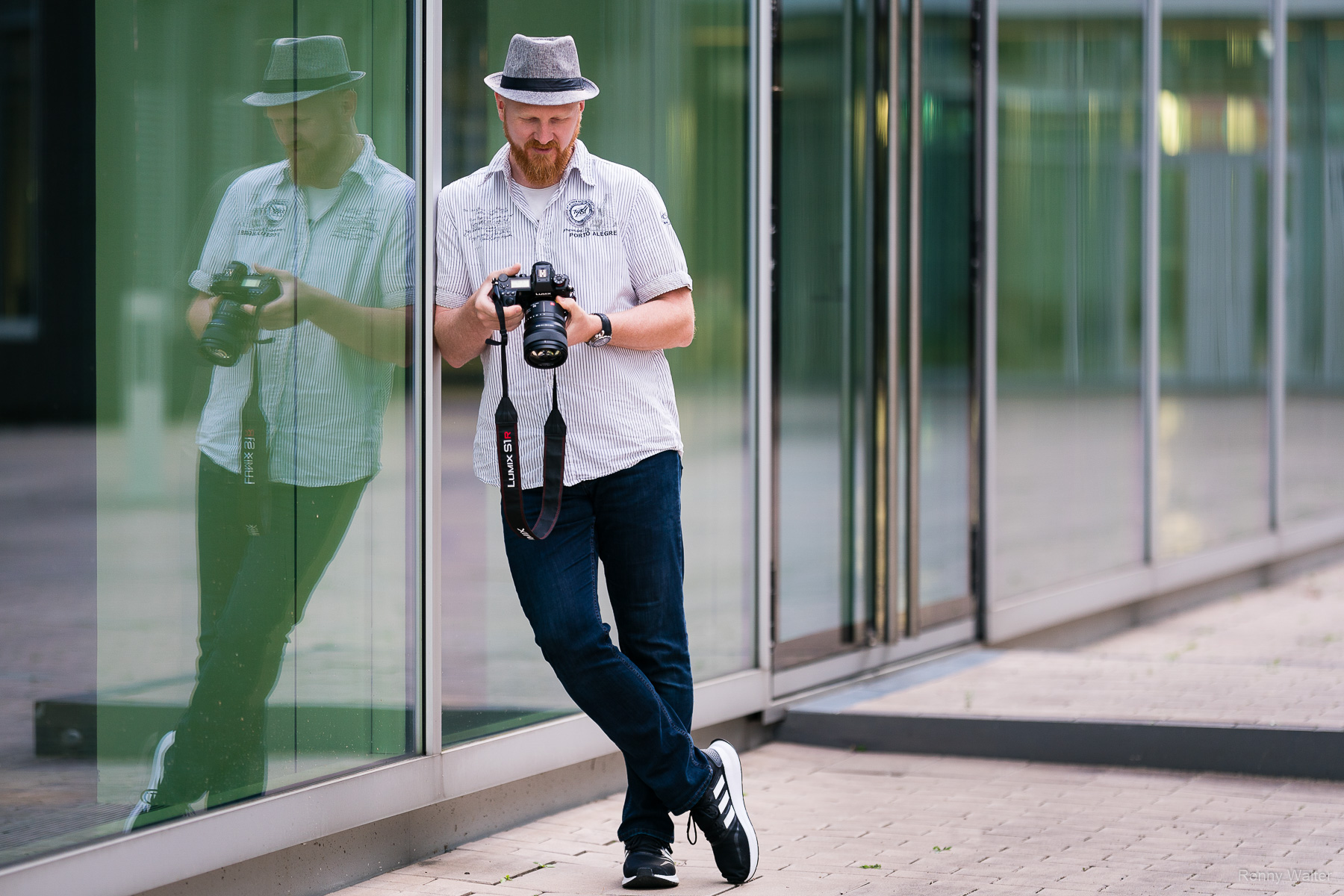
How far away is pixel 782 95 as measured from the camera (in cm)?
602

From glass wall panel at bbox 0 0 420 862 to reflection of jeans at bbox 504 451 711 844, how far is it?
541mm

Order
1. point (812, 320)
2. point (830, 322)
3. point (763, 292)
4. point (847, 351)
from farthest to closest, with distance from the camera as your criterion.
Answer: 1. point (847, 351)
2. point (830, 322)
3. point (812, 320)
4. point (763, 292)

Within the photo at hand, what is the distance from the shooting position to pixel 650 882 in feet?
13.2

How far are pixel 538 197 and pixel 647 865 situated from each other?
160 centimetres

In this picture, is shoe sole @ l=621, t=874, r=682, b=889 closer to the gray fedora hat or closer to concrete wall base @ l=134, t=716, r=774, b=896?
concrete wall base @ l=134, t=716, r=774, b=896

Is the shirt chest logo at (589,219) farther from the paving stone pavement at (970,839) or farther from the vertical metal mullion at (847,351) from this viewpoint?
the vertical metal mullion at (847,351)

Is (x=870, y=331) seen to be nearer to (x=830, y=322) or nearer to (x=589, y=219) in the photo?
(x=830, y=322)

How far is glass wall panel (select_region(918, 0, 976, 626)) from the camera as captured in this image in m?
7.00

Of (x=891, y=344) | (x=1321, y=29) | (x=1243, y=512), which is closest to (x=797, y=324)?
(x=891, y=344)

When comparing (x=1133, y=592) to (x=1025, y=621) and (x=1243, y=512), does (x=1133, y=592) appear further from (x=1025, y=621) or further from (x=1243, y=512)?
(x=1243, y=512)

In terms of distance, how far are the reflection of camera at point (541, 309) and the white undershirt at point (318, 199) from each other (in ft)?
→ 1.79

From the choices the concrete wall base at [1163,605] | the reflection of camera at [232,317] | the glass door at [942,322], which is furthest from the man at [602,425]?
the concrete wall base at [1163,605]

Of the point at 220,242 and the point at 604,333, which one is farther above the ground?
the point at 220,242

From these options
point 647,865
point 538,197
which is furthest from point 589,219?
point 647,865
